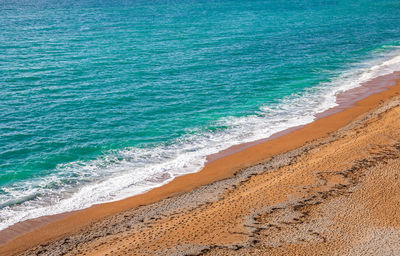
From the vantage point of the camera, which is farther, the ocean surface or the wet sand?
the ocean surface

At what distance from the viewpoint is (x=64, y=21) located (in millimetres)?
64062

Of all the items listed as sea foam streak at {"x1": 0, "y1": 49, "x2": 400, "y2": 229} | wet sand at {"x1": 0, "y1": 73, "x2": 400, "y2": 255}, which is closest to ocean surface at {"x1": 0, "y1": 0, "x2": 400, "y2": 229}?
sea foam streak at {"x1": 0, "y1": 49, "x2": 400, "y2": 229}

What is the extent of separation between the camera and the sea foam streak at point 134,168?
20.9 m

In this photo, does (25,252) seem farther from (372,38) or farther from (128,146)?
(372,38)

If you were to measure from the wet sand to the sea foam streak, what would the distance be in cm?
99

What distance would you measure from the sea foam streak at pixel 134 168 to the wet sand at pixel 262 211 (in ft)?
3.26

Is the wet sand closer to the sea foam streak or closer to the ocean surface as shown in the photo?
the sea foam streak

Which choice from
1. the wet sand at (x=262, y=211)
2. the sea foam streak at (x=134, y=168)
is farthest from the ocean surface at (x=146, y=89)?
the wet sand at (x=262, y=211)

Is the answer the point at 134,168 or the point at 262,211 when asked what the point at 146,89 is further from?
the point at 262,211

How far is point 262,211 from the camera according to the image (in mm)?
18703

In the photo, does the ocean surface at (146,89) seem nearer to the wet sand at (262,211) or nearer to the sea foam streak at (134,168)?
the sea foam streak at (134,168)

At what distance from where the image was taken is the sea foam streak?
2094 cm

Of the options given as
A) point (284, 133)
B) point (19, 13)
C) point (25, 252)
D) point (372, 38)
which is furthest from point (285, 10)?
point (25, 252)

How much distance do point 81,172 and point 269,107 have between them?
52.0 ft
